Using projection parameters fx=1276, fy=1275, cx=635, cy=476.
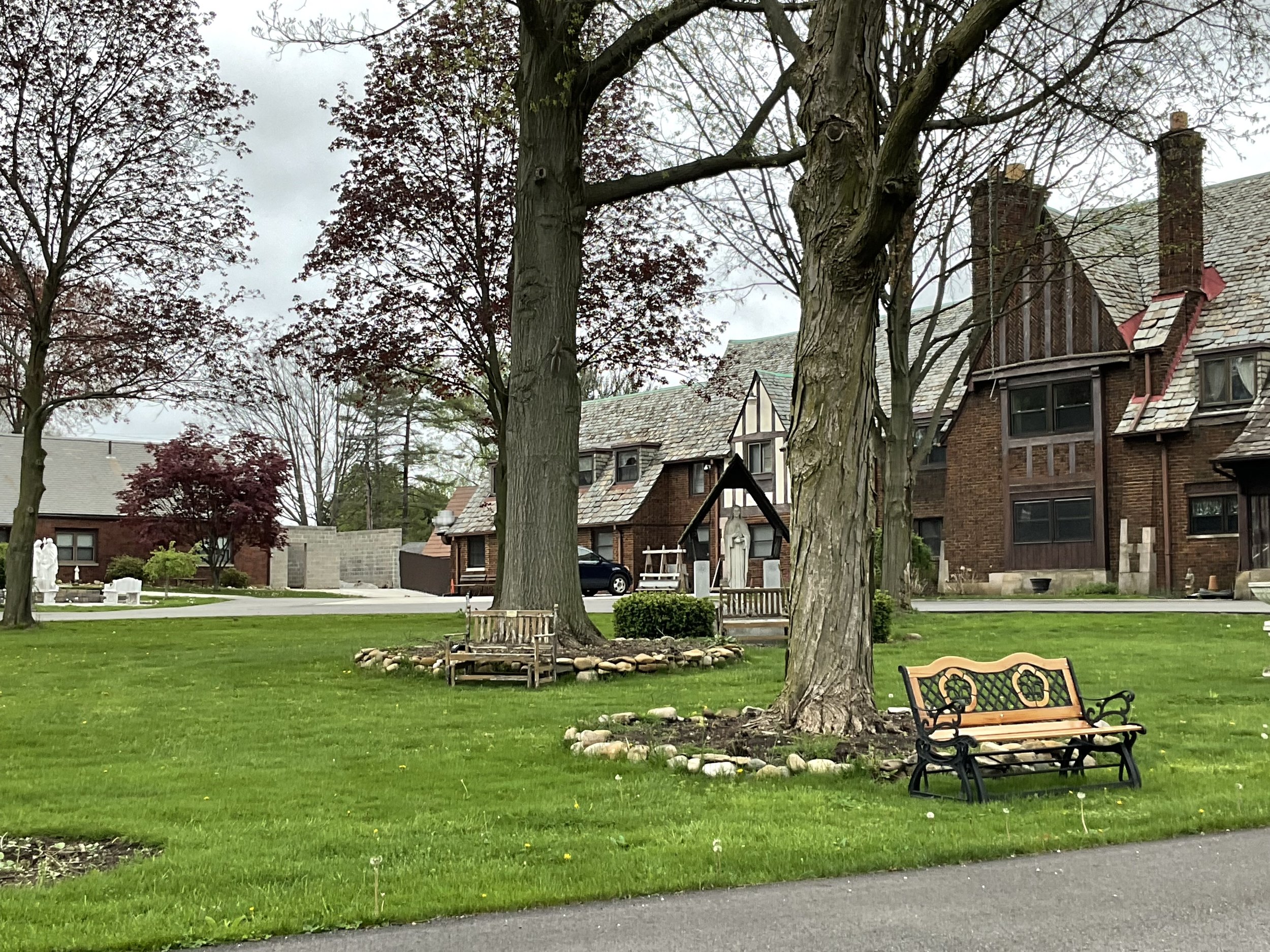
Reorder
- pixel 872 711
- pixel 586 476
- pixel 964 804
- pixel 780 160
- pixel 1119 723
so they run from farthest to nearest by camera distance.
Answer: pixel 586 476 < pixel 780 160 < pixel 1119 723 < pixel 872 711 < pixel 964 804

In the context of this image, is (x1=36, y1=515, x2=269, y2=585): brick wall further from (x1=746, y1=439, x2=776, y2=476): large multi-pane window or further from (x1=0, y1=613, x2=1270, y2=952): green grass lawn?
(x1=0, y1=613, x2=1270, y2=952): green grass lawn

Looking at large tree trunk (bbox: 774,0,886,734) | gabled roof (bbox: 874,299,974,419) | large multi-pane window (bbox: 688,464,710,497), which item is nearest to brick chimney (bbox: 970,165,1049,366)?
gabled roof (bbox: 874,299,974,419)

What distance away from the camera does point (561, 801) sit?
8.31 metres

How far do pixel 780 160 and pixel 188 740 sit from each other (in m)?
11.0

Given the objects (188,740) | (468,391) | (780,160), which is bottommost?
(188,740)

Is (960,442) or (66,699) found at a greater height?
(960,442)

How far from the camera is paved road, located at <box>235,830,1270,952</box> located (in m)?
5.38

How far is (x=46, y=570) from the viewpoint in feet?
132

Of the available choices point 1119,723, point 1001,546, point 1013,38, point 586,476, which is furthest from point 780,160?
point 586,476

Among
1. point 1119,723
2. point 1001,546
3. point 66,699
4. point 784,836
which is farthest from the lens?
point 1001,546

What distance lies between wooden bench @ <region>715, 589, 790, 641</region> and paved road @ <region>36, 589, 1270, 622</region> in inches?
296

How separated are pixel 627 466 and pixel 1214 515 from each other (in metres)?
A: 23.6

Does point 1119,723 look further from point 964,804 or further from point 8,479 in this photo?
point 8,479

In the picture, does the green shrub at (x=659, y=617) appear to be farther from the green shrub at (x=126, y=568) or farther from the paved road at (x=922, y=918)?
the green shrub at (x=126, y=568)
